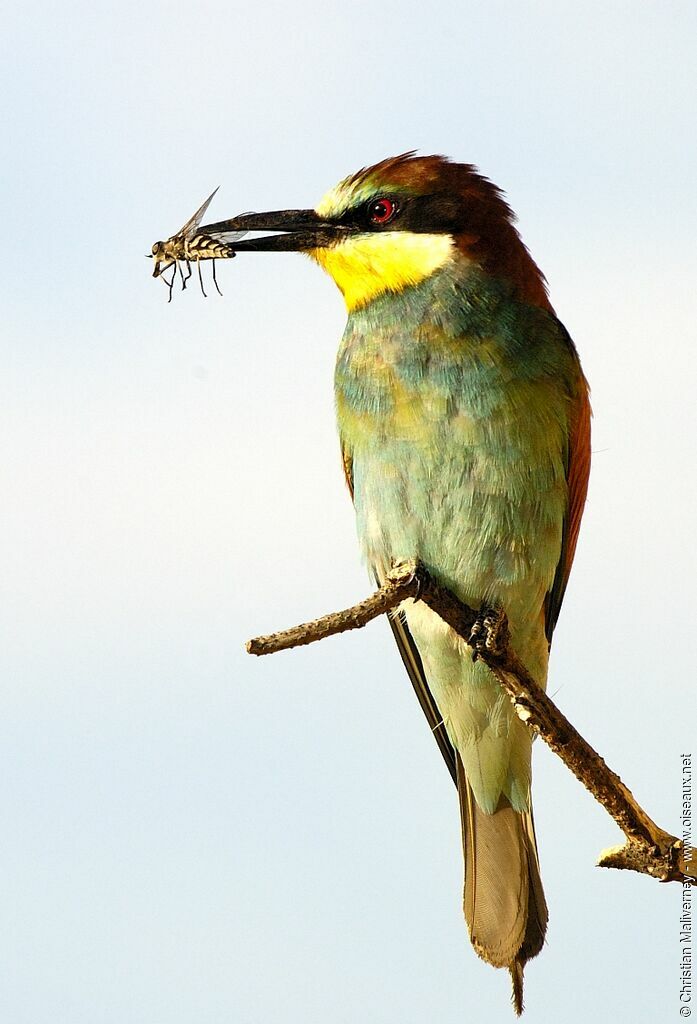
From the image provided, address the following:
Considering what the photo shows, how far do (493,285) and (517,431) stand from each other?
12.0 inches

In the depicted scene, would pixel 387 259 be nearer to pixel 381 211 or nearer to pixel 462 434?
pixel 381 211

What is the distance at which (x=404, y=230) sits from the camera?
2746 millimetres

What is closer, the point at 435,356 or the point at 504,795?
the point at 435,356

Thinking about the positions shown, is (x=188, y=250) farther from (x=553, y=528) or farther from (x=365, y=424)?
(x=553, y=528)

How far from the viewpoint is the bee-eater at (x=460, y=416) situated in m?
2.65

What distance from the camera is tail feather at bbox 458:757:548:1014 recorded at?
2902 millimetres

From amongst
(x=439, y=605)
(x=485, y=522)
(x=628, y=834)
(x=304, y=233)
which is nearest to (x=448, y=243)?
(x=304, y=233)

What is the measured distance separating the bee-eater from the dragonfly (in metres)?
0.05

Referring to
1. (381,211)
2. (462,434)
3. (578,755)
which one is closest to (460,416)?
(462,434)

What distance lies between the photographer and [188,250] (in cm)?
292

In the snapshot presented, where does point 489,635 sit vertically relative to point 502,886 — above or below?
above

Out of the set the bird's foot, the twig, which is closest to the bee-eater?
the bird's foot

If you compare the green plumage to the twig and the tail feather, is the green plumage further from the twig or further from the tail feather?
the tail feather

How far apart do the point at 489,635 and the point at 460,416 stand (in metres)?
0.42
